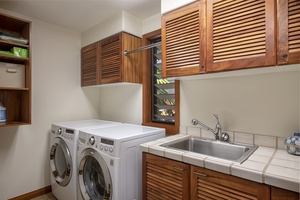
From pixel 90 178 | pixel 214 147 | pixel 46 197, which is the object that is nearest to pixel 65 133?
pixel 90 178

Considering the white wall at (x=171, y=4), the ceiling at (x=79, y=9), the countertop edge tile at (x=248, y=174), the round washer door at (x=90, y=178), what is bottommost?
the round washer door at (x=90, y=178)

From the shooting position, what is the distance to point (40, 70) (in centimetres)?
238

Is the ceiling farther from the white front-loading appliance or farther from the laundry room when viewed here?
the white front-loading appliance

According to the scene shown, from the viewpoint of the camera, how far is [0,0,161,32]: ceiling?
1.91 meters

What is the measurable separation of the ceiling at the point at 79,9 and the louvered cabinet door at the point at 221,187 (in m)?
1.83

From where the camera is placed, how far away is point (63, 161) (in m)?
2.27

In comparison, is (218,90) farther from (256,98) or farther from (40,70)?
(40,70)

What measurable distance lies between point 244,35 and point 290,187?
954 millimetres

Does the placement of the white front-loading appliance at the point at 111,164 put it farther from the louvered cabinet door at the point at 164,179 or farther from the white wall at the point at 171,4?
the white wall at the point at 171,4

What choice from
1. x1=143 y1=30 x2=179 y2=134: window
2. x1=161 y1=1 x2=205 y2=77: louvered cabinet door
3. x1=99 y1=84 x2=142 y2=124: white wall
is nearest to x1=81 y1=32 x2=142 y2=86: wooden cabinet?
x1=143 y1=30 x2=179 y2=134: window

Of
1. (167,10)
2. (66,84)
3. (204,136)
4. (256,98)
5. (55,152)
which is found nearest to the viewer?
(256,98)

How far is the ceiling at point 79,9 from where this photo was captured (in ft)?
6.28

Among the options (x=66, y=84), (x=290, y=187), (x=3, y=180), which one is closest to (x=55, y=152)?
(x=3, y=180)

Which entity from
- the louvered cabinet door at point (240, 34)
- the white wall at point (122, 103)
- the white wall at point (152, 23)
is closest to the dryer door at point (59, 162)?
the white wall at point (122, 103)
